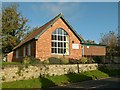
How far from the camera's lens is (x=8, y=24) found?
170 ft

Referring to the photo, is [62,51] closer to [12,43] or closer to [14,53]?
[14,53]

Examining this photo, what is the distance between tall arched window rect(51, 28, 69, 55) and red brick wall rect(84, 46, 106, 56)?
26.9 feet

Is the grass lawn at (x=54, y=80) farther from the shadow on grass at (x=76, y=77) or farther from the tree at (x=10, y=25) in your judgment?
the tree at (x=10, y=25)

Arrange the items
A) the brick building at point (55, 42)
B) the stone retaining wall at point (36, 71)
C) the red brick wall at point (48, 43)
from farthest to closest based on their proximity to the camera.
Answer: the brick building at point (55, 42), the red brick wall at point (48, 43), the stone retaining wall at point (36, 71)

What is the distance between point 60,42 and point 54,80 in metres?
13.9

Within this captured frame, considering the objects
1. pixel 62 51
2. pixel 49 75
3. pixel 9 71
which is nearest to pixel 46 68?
pixel 49 75

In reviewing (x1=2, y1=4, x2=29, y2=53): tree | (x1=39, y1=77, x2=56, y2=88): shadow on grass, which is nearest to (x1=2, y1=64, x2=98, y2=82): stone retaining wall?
(x1=39, y1=77, x2=56, y2=88): shadow on grass

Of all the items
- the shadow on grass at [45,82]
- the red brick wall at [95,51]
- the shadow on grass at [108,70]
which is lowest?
the shadow on grass at [45,82]

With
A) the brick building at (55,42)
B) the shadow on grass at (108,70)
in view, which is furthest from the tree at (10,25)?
the shadow on grass at (108,70)

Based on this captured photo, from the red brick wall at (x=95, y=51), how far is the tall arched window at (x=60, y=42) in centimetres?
821

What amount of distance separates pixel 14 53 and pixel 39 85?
26.9 m

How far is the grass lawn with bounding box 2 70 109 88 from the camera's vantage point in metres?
20.1

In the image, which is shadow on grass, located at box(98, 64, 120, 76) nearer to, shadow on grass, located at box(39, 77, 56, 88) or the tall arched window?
the tall arched window

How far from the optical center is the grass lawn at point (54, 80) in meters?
20.1
